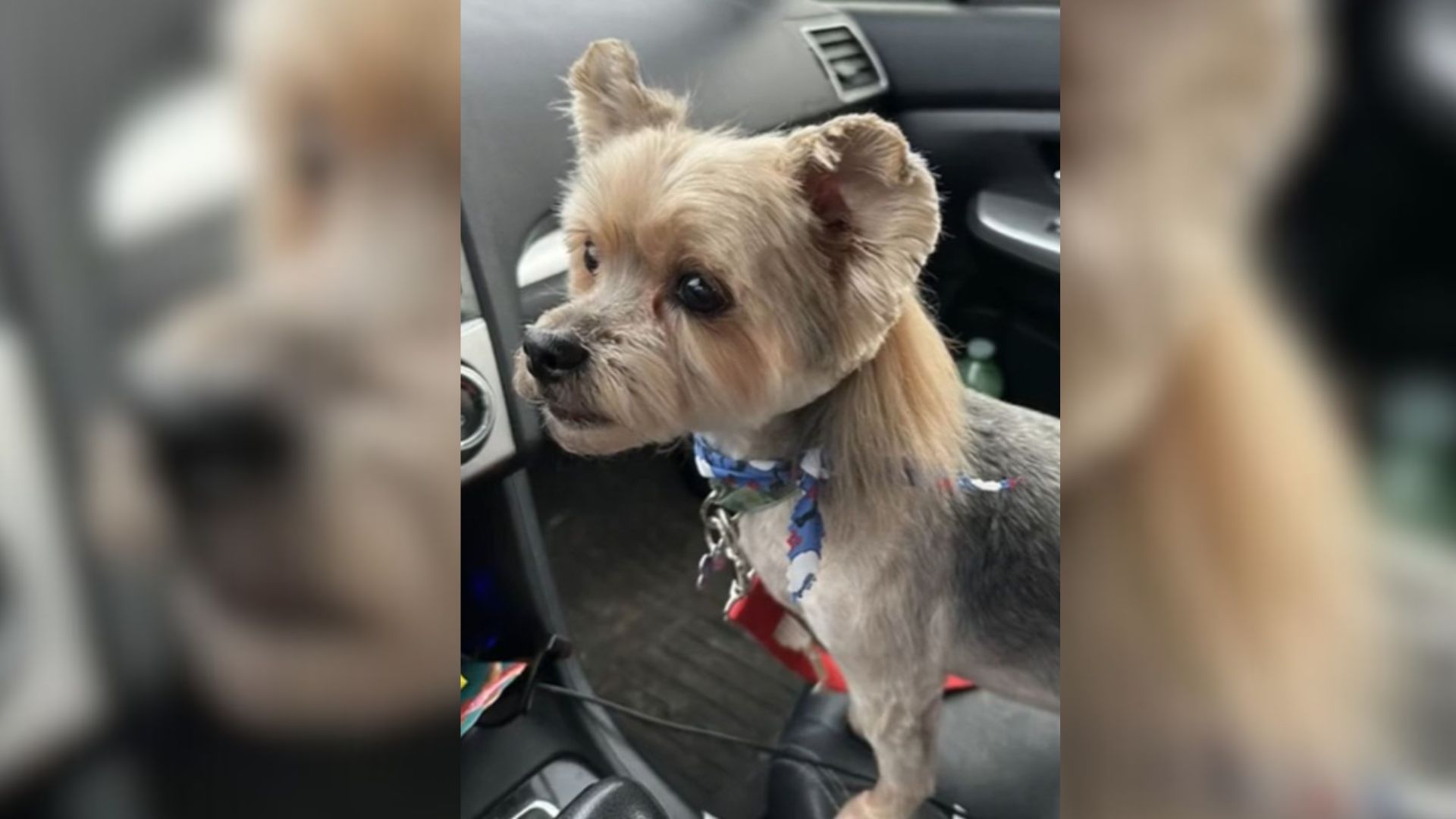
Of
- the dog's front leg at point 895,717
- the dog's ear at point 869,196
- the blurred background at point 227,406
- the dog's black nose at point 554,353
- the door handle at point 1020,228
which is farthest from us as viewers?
the door handle at point 1020,228

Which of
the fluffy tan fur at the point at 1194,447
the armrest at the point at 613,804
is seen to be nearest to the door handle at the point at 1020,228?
the fluffy tan fur at the point at 1194,447

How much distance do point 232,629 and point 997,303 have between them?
843 millimetres

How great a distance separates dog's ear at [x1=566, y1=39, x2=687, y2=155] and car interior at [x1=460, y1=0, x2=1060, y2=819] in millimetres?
51

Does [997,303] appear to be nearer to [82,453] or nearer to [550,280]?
[550,280]

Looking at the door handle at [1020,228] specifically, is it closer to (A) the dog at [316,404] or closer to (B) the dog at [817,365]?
(B) the dog at [817,365]

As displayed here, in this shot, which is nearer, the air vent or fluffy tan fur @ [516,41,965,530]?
fluffy tan fur @ [516,41,965,530]

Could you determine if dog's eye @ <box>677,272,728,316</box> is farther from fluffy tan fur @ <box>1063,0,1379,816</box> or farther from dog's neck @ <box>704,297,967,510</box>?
fluffy tan fur @ <box>1063,0,1379,816</box>

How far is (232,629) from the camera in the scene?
407 millimetres


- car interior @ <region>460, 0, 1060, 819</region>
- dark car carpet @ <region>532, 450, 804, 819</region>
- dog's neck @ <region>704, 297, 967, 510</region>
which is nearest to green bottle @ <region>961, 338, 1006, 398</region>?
car interior @ <region>460, 0, 1060, 819</region>

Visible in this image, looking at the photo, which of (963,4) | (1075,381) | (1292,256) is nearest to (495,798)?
(1075,381)

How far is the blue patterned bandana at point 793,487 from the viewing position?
817 millimetres

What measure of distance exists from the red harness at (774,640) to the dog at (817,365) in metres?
0.09

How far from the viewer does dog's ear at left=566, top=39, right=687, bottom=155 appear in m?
0.78

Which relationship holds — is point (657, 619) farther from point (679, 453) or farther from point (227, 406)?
point (227, 406)
